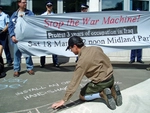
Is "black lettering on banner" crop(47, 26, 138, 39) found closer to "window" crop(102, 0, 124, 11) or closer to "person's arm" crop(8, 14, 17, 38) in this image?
"person's arm" crop(8, 14, 17, 38)

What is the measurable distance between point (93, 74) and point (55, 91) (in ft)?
5.22

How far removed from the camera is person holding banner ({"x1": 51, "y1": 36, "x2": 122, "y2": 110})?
3.30 metres

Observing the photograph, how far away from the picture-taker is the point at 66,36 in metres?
6.47

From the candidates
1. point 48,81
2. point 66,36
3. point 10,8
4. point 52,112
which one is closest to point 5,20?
point 10,8

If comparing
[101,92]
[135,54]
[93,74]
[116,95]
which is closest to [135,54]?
[135,54]

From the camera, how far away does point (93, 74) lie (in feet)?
11.6

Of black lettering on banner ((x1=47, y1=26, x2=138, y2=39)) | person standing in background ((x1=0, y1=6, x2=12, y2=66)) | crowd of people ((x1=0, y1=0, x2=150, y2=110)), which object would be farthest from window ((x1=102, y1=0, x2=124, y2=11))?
crowd of people ((x1=0, y1=0, x2=150, y2=110))

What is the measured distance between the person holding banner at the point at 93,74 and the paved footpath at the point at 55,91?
6.8 inches

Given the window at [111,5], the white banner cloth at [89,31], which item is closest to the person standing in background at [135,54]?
the white banner cloth at [89,31]

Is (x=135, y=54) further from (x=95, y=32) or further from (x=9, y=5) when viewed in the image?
(x=9, y=5)

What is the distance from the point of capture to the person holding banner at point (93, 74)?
3.30 meters

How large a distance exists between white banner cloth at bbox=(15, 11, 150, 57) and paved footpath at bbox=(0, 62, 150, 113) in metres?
0.74

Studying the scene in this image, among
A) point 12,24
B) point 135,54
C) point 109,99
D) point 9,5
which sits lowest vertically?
point 109,99

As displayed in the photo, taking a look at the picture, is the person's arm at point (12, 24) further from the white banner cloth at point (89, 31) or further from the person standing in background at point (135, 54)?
the person standing in background at point (135, 54)
